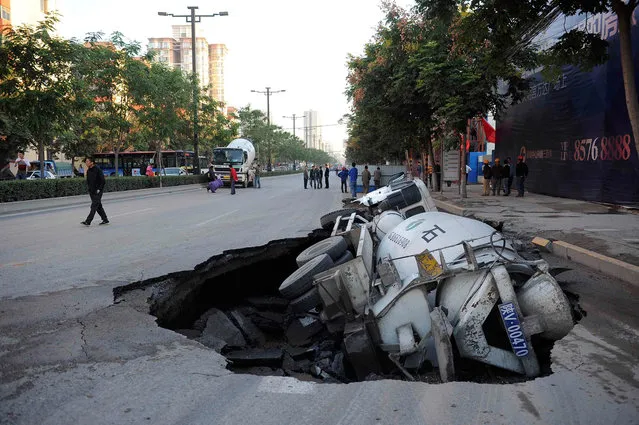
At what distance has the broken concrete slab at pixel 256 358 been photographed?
13.2ft

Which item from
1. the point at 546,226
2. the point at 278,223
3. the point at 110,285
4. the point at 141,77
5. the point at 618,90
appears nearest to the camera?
the point at 110,285

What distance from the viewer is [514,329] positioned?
3.65 meters

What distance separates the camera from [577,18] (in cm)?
1716

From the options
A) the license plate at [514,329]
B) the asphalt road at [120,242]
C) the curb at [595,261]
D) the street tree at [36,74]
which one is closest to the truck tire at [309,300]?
the license plate at [514,329]

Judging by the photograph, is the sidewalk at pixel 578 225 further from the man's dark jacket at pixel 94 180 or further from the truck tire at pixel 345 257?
the man's dark jacket at pixel 94 180

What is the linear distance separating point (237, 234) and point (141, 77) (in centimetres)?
2145

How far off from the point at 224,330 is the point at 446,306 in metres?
2.41

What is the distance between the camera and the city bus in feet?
171

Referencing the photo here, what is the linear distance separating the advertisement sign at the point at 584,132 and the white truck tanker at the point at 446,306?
1150cm

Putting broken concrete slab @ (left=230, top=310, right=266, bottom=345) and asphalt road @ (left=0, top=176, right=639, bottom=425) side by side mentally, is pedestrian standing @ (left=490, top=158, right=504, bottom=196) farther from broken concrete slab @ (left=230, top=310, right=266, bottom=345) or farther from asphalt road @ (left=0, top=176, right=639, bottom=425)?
broken concrete slab @ (left=230, top=310, right=266, bottom=345)

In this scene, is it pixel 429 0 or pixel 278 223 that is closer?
pixel 429 0

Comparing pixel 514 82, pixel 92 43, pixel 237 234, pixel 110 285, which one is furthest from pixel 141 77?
pixel 110 285

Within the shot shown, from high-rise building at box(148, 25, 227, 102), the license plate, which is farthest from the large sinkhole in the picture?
high-rise building at box(148, 25, 227, 102)

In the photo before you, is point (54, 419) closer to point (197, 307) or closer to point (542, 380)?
point (542, 380)
